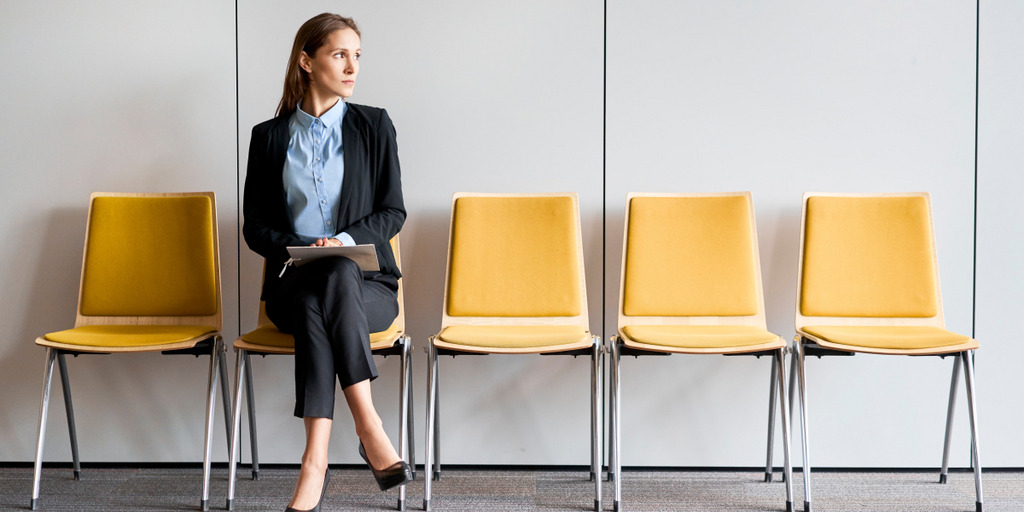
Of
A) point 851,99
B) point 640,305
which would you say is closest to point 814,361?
point 640,305

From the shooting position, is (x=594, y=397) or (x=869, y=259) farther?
(x=869, y=259)

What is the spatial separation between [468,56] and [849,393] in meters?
1.86

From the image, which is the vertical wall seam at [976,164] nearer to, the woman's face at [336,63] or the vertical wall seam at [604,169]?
the vertical wall seam at [604,169]

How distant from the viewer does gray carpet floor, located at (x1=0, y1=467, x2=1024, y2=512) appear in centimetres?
226

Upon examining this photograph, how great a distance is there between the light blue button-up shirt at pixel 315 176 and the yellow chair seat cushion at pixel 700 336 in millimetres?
992

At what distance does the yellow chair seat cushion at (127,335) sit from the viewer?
2.21 m

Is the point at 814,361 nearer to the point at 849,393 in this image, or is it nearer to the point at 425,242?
the point at 849,393

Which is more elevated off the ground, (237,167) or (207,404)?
(237,167)

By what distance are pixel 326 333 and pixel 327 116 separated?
74 cm

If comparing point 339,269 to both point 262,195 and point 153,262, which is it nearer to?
point 262,195

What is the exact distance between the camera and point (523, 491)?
2.42m

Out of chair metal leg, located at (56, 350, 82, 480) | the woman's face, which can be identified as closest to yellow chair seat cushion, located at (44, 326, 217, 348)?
chair metal leg, located at (56, 350, 82, 480)

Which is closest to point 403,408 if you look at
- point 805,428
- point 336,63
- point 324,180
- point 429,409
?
point 429,409

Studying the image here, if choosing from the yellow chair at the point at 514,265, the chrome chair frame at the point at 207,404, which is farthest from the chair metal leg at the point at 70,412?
the yellow chair at the point at 514,265
